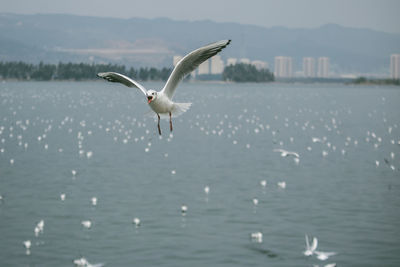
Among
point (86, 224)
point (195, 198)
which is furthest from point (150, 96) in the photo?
point (195, 198)

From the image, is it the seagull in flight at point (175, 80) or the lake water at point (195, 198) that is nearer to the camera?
the seagull in flight at point (175, 80)

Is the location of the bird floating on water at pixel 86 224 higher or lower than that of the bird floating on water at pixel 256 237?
higher

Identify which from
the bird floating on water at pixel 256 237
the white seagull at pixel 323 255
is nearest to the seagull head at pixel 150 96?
the white seagull at pixel 323 255

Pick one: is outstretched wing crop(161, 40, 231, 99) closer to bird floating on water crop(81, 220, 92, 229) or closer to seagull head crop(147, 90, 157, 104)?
seagull head crop(147, 90, 157, 104)

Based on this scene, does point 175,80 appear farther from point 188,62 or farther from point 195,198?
point 195,198

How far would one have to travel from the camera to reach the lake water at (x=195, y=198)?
32969 mm

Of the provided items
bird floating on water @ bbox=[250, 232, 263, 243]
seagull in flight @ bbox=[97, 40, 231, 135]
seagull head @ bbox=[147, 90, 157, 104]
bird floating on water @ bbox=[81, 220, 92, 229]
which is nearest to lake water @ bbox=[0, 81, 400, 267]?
bird floating on water @ bbox=[250, 232, 263, 243]

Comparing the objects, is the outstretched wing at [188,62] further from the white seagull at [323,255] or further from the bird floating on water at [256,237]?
the bird floating on water at [256,237]

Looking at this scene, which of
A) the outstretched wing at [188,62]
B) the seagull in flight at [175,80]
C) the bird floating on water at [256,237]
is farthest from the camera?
the bird floating on water at [256,237]

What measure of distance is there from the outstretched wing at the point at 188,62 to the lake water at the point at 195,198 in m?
15.7

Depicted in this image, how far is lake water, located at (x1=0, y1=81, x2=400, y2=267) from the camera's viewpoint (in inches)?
1298

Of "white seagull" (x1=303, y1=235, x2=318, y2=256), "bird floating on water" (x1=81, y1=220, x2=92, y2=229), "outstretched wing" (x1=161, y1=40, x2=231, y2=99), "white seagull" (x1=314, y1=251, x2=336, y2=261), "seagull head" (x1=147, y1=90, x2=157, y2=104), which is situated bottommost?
"white seagull" (x1=314, y1=251, x2=336, y2=261)

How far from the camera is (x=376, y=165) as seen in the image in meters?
56.6

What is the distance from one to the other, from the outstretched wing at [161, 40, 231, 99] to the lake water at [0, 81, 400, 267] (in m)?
15.7
